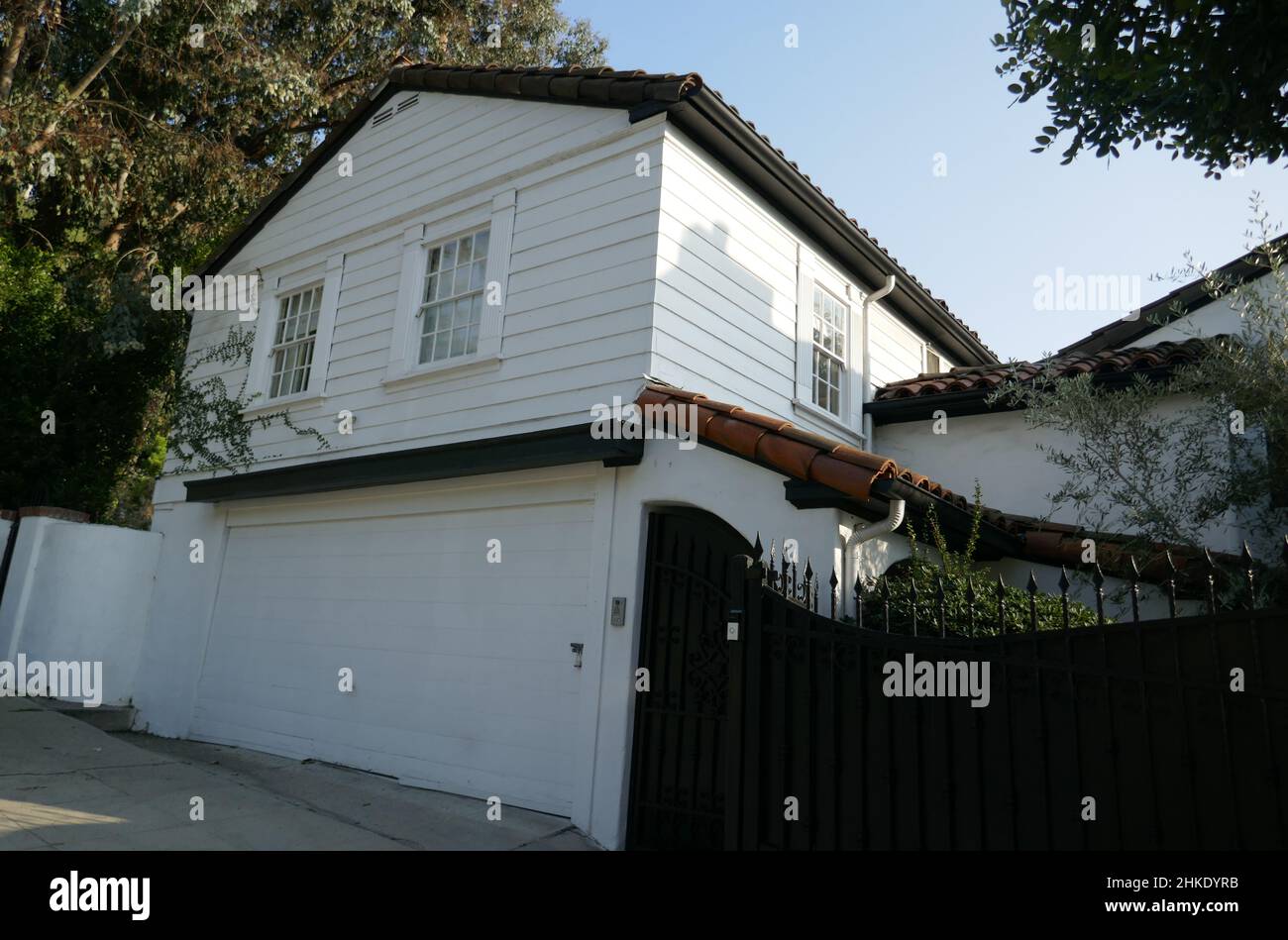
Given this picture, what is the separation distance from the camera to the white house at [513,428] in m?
6.51

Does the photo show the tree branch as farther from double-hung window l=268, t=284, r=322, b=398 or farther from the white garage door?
the white garage door

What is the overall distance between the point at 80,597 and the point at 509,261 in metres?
7.08

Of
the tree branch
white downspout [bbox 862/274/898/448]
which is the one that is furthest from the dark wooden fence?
the tree branch

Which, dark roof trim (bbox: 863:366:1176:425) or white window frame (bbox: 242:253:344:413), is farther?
white window frame (bbox: 242:253:344:413)

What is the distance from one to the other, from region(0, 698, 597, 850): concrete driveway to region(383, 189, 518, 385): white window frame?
3.79 m

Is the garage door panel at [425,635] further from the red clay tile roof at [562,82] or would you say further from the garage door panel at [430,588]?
the red clay tile roof at [562,82]

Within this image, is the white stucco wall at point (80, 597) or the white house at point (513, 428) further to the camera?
the white stucco wall at point (80, 597)

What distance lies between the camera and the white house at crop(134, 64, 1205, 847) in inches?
256

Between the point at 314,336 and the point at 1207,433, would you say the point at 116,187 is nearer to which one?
the point at 314,336

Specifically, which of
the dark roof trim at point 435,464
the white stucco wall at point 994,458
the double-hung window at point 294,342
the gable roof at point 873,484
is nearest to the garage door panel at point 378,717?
the dark roof trim at point 435,464

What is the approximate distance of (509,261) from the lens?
26.9ft

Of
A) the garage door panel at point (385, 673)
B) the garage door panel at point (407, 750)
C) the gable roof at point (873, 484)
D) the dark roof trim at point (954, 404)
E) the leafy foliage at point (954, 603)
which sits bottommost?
the garage door panel at point (407, 750)

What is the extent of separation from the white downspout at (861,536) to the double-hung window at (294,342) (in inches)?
275
